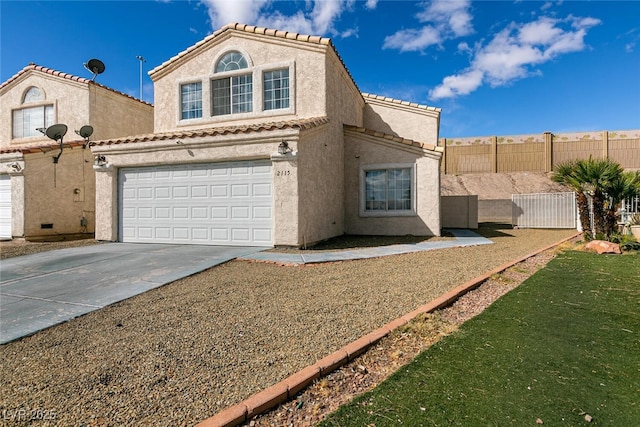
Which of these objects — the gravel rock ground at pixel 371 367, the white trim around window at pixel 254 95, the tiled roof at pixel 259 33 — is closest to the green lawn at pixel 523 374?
the gravel rock ground at pixel 371 367

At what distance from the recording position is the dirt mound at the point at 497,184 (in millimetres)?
30781

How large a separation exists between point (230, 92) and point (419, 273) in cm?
1056

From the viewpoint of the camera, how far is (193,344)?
3.73m

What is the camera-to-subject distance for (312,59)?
12.2 m

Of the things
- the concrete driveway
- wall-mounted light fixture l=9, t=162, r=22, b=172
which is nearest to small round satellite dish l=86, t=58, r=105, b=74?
wall-mounted light fixture l=9, t=162, r=22, b=172

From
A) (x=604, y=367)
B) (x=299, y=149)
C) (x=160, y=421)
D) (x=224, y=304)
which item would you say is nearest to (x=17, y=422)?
(x=160, y=421)

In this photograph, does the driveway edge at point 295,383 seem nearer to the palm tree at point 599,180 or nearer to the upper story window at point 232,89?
the palm tree at point 599,180

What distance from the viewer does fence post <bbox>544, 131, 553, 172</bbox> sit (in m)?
32.1

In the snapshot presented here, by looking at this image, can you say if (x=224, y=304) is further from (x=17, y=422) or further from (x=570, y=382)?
(x=570, y=382)

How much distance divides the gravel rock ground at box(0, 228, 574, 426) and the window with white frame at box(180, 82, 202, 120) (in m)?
9.29

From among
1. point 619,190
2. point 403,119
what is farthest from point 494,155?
point 619,190

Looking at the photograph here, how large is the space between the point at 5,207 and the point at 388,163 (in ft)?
50.6

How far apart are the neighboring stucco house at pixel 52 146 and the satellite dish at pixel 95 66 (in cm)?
72

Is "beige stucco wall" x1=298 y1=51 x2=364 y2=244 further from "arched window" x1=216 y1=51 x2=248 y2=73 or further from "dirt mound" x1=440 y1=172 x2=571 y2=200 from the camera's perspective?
"dirt mound" x1=440 y1=172 x2=571 y2=200
